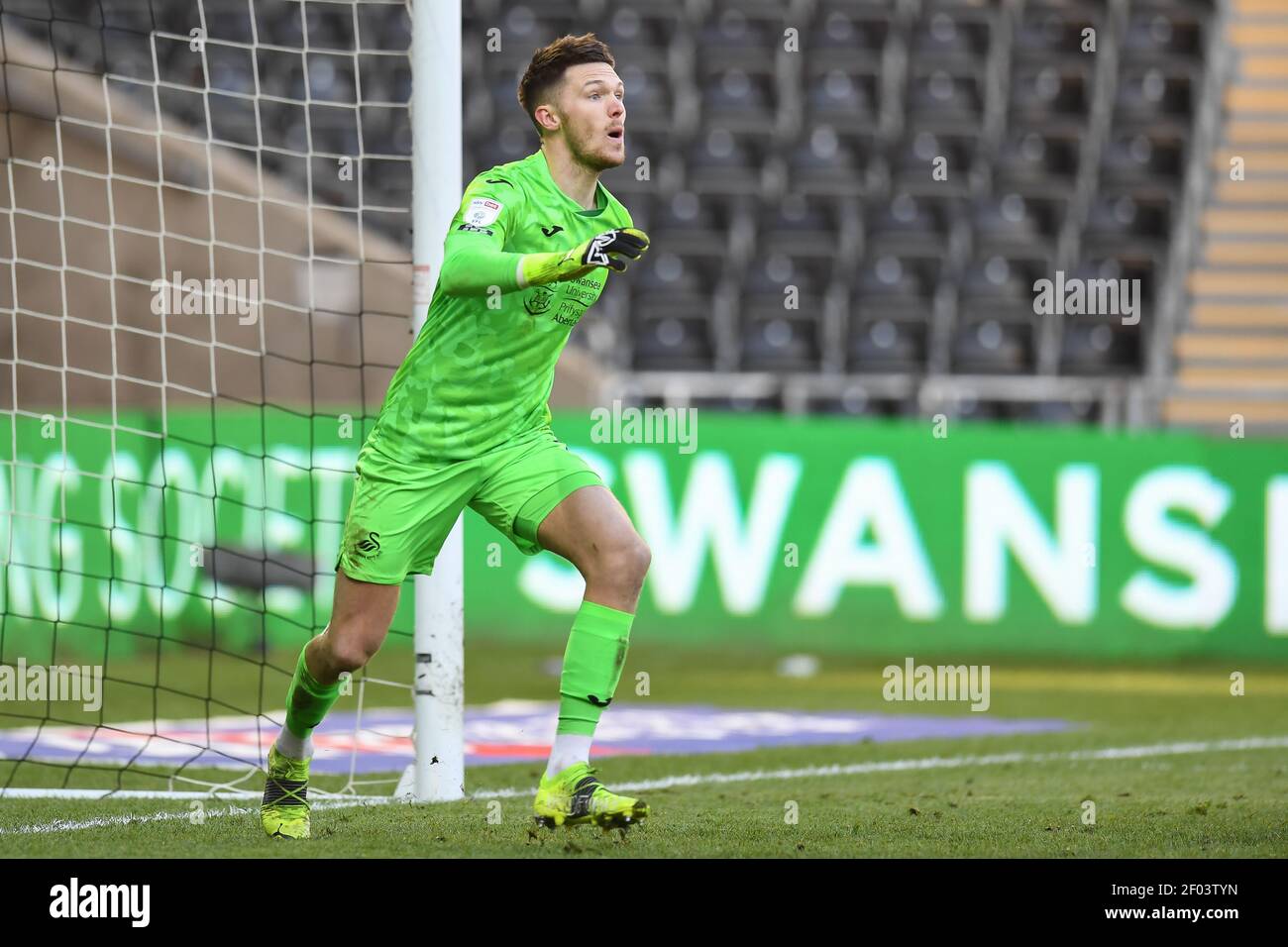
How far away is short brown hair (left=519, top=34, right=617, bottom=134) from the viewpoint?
5066 mm

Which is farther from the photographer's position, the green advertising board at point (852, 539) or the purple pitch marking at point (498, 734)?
the green advertising board at point (852, 539)

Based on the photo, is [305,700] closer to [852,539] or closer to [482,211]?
[482,211]

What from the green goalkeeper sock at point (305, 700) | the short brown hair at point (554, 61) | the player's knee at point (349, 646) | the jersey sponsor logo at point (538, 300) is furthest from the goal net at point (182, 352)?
the short brown hair at point (554, 61)

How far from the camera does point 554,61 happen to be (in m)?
5.08

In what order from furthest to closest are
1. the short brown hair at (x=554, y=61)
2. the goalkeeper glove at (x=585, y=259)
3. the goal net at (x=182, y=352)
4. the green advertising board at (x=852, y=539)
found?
the green advertising board at (x=852, y=539) → the goal net at (x=182, y=352) → the short brown hair at (x=554, y=61) → the goalkeeper glove at (x=585, y=259)

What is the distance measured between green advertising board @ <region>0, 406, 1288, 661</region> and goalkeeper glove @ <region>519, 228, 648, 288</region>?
723cm

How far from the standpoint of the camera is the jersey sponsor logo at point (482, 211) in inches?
187

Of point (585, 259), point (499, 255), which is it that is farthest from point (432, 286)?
point (585, 259)

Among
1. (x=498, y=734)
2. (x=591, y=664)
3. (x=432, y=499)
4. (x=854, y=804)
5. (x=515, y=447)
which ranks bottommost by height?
(x=498, y=734)

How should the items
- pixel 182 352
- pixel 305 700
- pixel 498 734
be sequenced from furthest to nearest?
pixel 182 352 < pixel 498 734 < pixel 305 700

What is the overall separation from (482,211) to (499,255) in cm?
23

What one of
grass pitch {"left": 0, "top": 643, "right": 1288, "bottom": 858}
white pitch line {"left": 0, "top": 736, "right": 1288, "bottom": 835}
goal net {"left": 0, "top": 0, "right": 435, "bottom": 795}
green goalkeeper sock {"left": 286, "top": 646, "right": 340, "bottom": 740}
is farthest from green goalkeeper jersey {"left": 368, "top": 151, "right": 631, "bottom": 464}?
goal net {"left": 0, "top": 0, "right": 435, "bottom": 795}

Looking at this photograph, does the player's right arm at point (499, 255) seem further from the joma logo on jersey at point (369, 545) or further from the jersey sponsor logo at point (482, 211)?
the joma logo on jersey at point (369, 545)

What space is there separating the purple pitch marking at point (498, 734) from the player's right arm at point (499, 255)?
2863 mm
